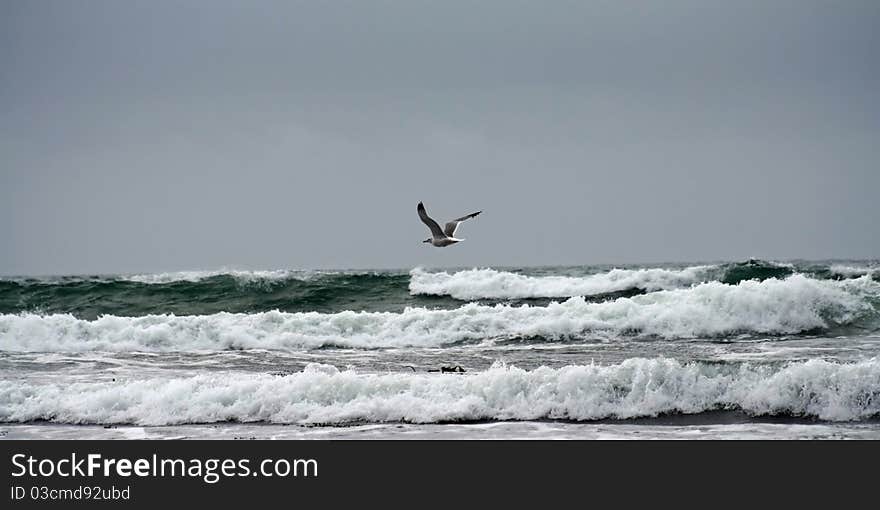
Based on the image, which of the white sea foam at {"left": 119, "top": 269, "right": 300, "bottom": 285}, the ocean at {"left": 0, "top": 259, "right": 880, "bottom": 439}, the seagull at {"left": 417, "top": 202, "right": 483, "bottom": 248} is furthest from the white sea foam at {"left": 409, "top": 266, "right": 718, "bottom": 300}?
the seagull at {"left": 417, "top": 202, "right": 483, "bottom": 248}

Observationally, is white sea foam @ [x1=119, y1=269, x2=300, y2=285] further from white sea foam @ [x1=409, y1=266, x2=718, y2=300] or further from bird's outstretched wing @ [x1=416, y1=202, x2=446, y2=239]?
bird's outstretched wing @ [x1=416, y1=202, x2=446, y2=239]

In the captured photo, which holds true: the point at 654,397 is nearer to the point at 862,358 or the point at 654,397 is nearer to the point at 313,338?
the point at 862,358

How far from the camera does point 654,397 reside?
1048 cm

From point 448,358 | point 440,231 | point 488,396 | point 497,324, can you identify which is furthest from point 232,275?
point 488,396

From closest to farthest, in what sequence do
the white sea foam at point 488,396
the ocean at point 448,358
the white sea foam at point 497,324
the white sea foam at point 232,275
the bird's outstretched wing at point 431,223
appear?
1. the ocean at point 448,358
2. the white sea foam at point 488,396
3. the bird's outstretched wing at point 431,223
4. the white sea foam at point 497,324
5. the white sea foam at point 232,275

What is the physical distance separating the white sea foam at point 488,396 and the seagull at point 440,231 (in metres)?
2.25

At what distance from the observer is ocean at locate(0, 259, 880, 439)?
10.1 meters

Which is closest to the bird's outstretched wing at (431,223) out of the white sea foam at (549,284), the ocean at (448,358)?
the ocean at (448,358)

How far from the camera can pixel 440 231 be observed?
12812 mm

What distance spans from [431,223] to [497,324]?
6.46 m

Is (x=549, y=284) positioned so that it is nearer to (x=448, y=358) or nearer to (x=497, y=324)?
(x=497, y=324)

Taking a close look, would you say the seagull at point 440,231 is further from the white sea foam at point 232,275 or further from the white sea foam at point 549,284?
the white sea foam at point 232,275

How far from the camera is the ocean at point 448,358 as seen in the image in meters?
10.1
